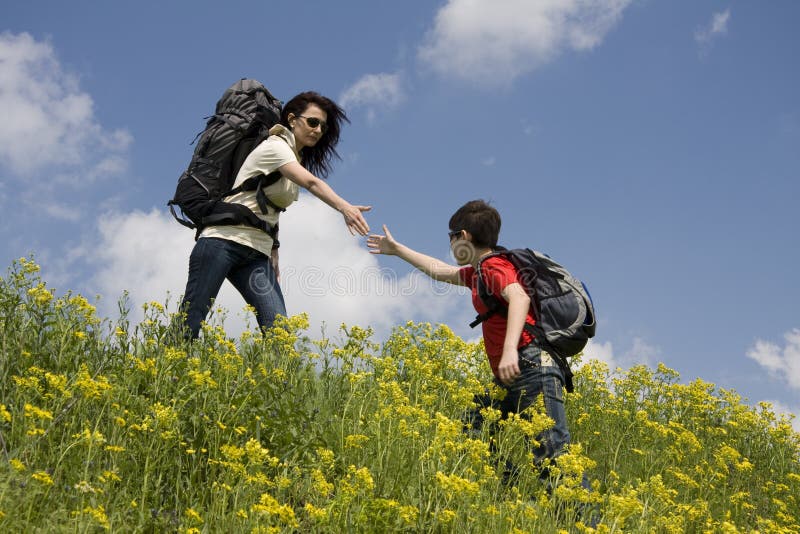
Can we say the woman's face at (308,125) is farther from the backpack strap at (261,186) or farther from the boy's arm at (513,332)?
the boy's arm at (513,332)

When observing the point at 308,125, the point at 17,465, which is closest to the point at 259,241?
the point at 308,125

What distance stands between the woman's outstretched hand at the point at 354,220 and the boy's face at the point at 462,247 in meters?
0.70

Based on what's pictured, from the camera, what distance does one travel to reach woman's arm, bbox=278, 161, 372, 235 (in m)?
4.79

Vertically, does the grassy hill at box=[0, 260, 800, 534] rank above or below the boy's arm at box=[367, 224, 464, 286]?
below

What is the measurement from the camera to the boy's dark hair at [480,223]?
4.97 m

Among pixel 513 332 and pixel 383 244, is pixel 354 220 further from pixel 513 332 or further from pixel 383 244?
pixel 513 332

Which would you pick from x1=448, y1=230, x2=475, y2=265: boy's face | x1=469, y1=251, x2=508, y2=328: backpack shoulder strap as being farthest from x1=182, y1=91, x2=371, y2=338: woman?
x1=469, y1=251, x2=508, y2=328: backpack shoulder strap

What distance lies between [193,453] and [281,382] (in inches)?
37.6

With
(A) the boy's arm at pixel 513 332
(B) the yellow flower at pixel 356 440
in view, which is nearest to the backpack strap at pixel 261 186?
(A) the boy's arm at pixel 513 332

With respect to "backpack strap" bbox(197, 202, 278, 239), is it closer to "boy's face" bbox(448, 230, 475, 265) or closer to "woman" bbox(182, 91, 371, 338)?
"woman" bbox(182, 91, 371, 338)

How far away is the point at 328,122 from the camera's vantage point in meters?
6.02

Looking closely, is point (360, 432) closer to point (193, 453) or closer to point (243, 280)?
point (193, 453)

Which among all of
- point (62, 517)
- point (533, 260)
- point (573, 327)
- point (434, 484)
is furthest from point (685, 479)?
point (62, 517)

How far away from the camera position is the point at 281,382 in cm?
444
